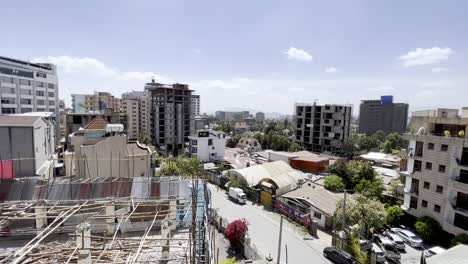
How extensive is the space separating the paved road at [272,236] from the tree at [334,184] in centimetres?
554

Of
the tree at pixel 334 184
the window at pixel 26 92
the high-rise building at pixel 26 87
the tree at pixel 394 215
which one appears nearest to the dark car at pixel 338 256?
the tree at pixel 394 215

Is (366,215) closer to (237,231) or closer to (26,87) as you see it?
(237,231)

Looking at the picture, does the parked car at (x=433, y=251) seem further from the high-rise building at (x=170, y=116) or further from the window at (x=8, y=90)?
the window at (x=8, y=90)

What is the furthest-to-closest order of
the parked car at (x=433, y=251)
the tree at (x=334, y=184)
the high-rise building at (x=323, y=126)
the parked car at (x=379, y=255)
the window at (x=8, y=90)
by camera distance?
1. the high-rise building at (x=323, y=126)
2. the window at (x=8, y=90)
3. the tree at (x=334, y=184)
4. the parked car at (x=433, y=251)
5. the parked car at (x=379, y=255)

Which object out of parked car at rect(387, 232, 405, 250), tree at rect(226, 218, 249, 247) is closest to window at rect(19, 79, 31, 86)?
tree at rect(226, 218, 249, 247)

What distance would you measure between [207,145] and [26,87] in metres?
23.3

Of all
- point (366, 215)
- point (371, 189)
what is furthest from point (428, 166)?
point (366, 215)

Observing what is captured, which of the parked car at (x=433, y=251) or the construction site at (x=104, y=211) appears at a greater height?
the construction site at (x=104, y=211)

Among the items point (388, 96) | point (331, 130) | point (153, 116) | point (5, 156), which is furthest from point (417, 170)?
point (388, 96)

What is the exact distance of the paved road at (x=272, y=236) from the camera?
37.6 ft

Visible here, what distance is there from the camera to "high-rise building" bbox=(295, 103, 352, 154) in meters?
Result: 37.7

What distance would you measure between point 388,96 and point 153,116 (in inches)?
1964

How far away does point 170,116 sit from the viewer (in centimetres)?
3981

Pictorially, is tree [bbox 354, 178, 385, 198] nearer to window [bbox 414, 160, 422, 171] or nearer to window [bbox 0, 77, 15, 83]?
→ window [bbox 414, 160, 422, 171]
